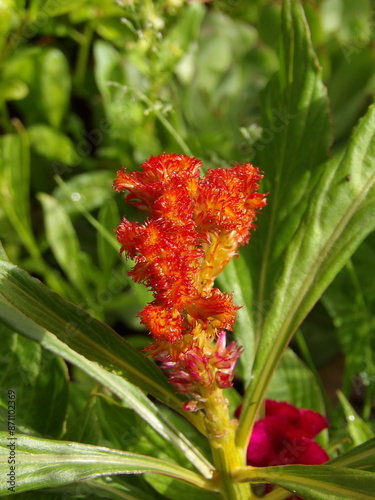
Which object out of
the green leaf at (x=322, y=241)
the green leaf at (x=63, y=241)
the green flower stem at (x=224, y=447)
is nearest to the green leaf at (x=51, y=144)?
the green leaf at (x=63, y=241)

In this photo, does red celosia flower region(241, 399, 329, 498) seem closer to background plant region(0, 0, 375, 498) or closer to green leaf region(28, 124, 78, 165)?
background plant region(0, 0, 375, 498)

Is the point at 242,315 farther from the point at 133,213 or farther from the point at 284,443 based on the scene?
the point at 133,213

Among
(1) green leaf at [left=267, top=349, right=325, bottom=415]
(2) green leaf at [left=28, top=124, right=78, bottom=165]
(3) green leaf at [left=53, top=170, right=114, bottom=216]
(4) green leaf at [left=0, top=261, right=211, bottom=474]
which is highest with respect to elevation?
(4) green leaf at [left=0, top=261, right=211, bottom=474]

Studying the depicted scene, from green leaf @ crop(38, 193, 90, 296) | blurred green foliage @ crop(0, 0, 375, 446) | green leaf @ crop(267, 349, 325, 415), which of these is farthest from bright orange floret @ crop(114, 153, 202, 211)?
green leaf @ crop(38, 193, 90, 296)

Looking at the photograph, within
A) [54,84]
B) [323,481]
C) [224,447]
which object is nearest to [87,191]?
[54,84]

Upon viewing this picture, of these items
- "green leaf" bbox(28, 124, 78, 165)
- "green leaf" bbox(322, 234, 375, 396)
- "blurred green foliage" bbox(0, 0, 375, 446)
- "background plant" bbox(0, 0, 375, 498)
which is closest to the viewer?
"background plant" bbox(0, 0, 375, 498)

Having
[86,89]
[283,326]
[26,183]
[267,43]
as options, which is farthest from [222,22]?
[283,326]

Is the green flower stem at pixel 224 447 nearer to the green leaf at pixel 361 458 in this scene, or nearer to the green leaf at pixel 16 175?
the green leaf at pixel 361 458
